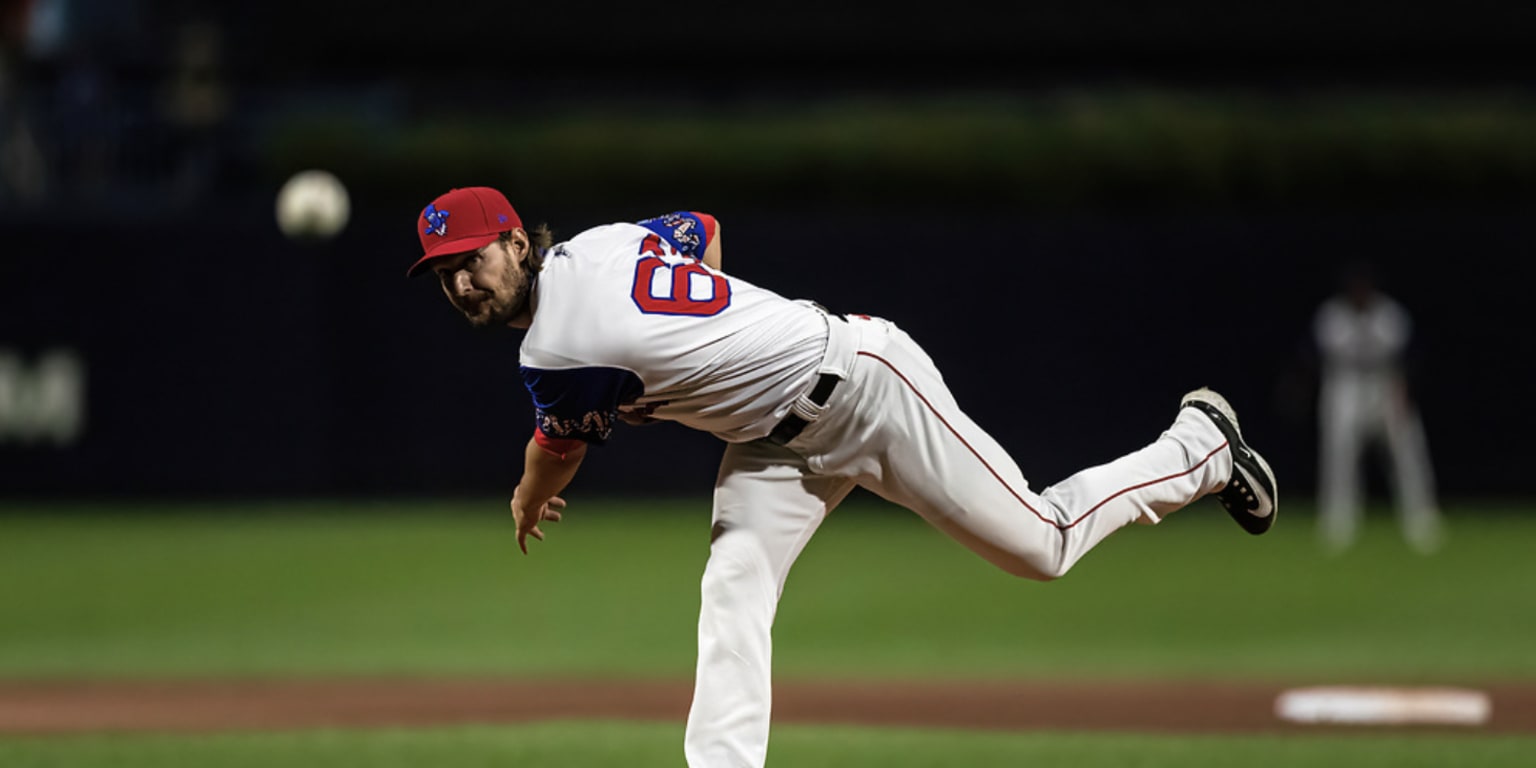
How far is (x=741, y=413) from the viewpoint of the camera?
545 cm

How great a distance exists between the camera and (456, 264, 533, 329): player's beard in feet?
17.1

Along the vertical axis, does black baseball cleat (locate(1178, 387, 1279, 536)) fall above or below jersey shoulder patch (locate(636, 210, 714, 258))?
below

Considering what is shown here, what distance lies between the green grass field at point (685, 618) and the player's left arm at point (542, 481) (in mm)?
1891

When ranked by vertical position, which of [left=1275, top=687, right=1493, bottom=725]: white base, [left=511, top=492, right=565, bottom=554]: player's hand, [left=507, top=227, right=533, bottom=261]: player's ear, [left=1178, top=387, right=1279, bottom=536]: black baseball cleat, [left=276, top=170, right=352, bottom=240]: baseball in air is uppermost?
[left=276, top=170, right=352, bottom=240]: baseball in air

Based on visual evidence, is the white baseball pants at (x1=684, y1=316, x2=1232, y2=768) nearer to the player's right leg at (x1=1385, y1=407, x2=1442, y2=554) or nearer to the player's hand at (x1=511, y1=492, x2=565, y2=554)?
the player's hand at (x1=511, y1=492, x2=565, y2=554)

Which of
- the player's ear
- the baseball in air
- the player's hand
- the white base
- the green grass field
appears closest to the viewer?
the player's ear

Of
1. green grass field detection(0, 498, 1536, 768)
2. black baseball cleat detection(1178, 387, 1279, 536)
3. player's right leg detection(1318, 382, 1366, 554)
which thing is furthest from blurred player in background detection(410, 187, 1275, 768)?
player's right leg detection(1318, 382, 1366, 554)

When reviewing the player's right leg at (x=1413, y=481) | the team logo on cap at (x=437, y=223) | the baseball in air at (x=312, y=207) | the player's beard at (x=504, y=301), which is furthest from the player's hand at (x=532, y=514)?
the player's right leg at (x=1413, y=481)

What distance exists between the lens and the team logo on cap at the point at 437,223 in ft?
16.9

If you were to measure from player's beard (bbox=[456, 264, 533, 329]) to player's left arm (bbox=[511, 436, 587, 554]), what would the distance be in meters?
0.36

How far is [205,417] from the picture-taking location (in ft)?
55.8

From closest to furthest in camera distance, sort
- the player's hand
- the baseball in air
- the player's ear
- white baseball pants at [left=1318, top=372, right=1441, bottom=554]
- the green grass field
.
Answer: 1. the player's ear
2. the player's hand
3. the green grass field
4. the baseball in air
5. white baseball pants at [left=1318, top=372, right=1441, bottom=554]

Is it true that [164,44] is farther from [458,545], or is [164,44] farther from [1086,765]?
[1086,765]

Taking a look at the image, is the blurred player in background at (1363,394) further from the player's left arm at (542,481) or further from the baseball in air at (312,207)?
the player's left arm at (542,481)
